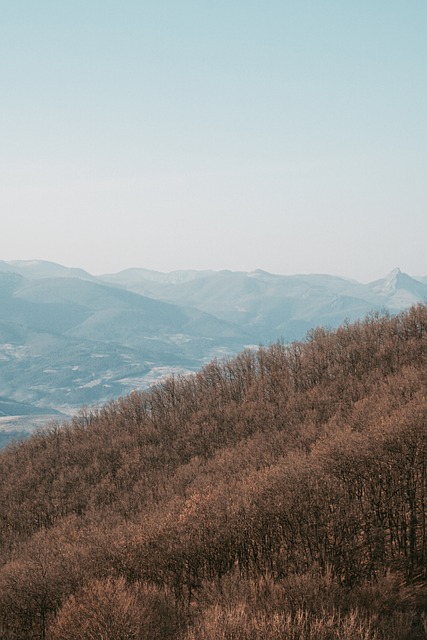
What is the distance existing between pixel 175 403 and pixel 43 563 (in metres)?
88.1

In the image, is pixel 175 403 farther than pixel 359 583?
Yes

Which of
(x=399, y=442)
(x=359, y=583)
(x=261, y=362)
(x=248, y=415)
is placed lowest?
(x=359, y=583)

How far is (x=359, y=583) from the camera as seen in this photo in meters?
28.8

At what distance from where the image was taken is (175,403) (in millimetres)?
122750

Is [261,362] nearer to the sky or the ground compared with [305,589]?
nearer to the sky

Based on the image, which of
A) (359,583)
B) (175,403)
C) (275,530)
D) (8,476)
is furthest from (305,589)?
(175,403)

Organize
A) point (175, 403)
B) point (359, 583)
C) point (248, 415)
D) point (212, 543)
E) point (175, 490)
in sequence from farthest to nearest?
point (175, 403) < point (248, 415) < point (175, 490) < point (212, 543) < point (359, 583)

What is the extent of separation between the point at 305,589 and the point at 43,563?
1706 cm

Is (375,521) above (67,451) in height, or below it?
below

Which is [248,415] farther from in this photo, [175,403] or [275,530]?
[275,530]

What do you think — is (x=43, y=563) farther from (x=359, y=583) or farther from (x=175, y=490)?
(x=175, y=490)

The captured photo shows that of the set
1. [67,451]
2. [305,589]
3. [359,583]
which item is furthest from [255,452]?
[305,589]

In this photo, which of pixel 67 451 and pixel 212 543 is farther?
pixel 67 451

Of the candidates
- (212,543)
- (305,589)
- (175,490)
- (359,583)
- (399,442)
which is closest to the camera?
(305,589)
